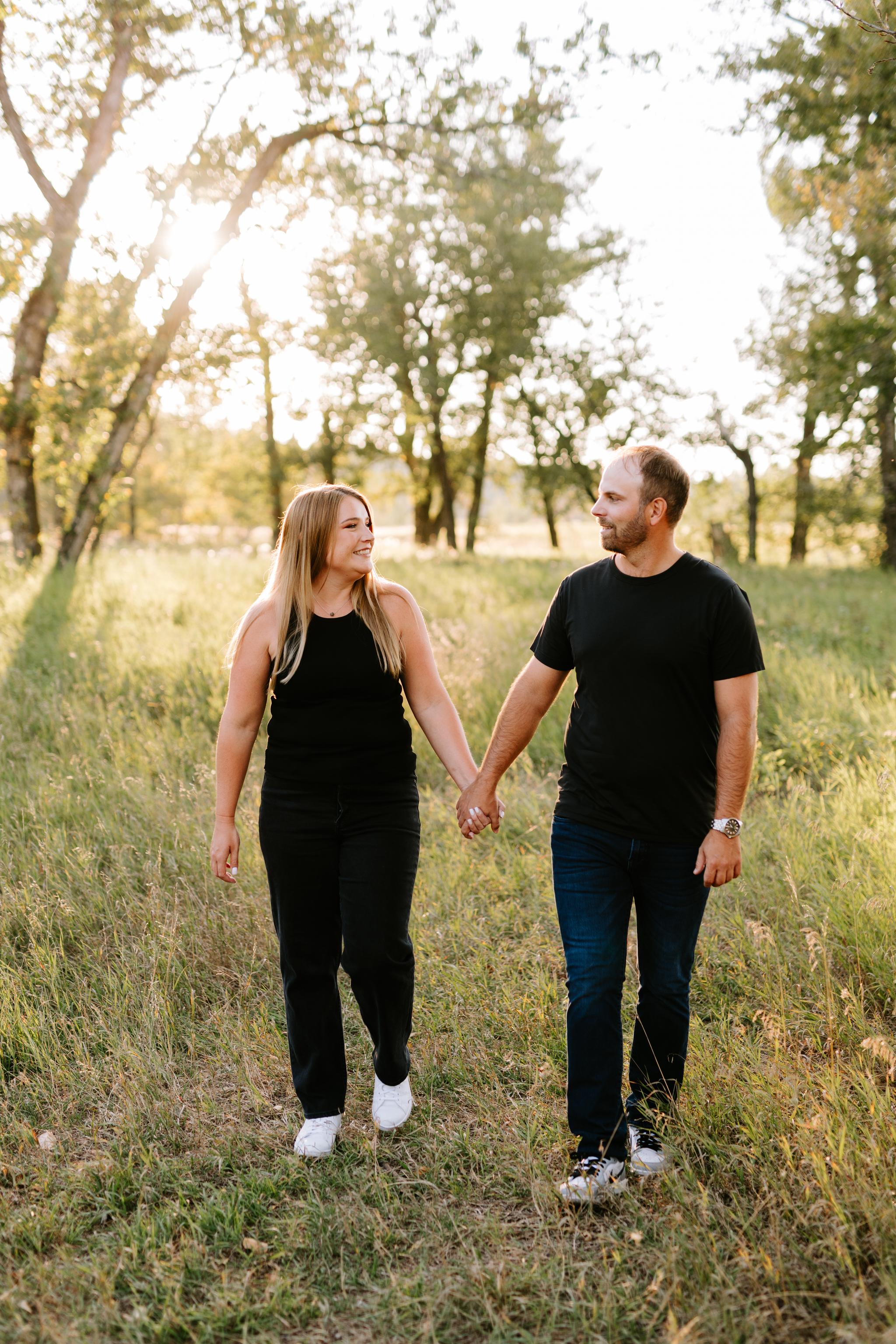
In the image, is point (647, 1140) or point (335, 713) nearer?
point (647, 1140)

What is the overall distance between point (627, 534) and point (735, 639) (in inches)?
18.9

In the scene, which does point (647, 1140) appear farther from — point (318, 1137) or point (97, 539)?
point (97, 539)

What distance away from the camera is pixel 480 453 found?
1435 inches

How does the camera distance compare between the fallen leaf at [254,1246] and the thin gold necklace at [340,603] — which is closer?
the fallen leaf at [254,1246]

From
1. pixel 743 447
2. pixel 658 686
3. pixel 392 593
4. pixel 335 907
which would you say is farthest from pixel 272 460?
pixel 658 686

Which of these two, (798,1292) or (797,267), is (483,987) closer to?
(798,1292)

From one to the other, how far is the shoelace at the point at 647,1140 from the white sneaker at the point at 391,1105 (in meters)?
0.85

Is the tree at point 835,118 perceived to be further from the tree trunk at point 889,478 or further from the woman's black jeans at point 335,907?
the tree trunk at point 889,478

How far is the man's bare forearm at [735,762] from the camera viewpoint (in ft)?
9.86

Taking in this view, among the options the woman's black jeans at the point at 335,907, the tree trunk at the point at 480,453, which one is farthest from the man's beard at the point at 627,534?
the tree trunk at the point at 480,453

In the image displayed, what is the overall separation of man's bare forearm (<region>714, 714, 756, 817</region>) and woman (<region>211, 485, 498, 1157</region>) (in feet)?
3.22

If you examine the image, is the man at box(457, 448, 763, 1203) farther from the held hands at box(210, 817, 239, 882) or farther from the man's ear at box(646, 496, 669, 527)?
the held hands at box(210, 817, 239, 882)

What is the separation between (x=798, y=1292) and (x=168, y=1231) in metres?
1.86

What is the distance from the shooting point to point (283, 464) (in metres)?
37.8
